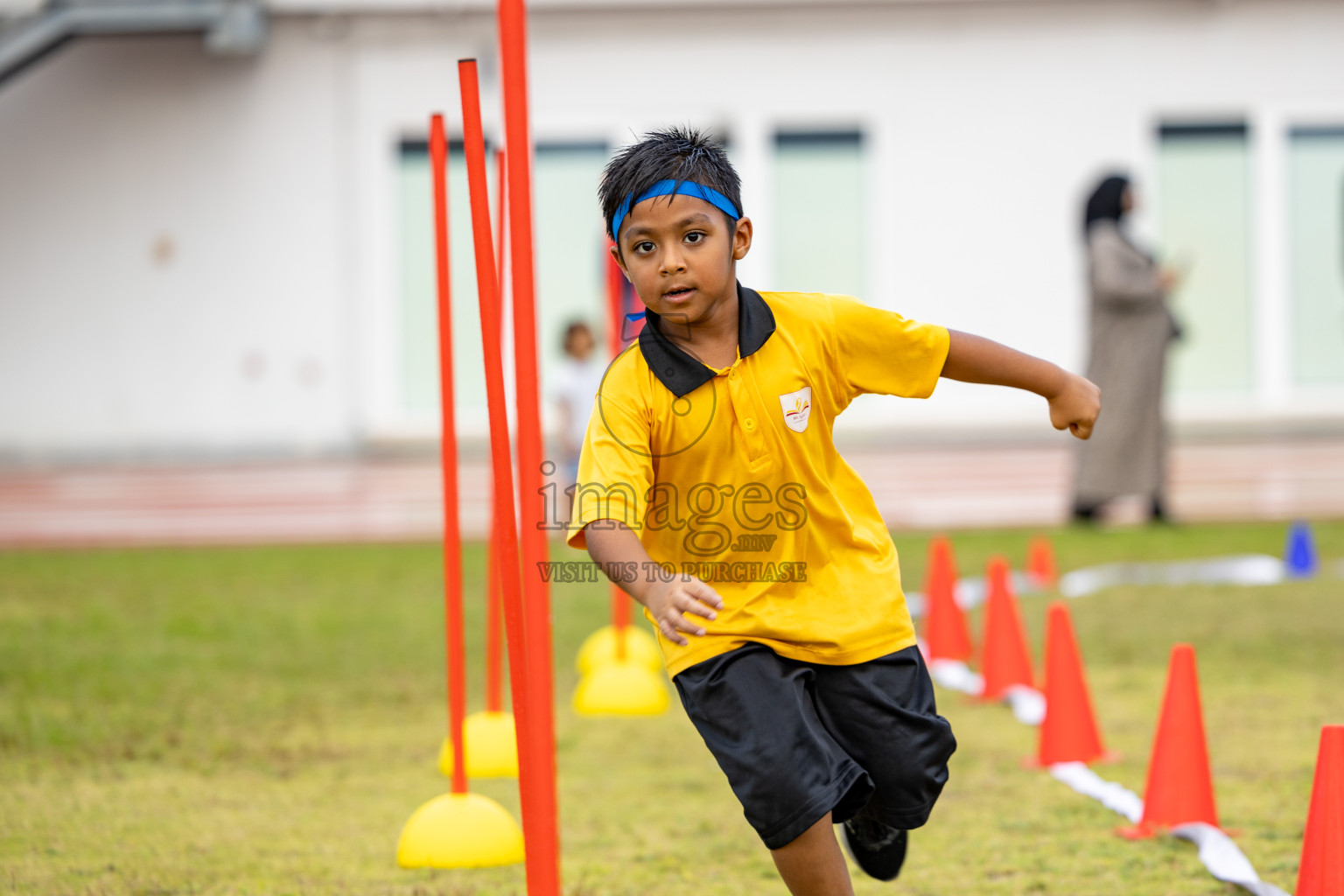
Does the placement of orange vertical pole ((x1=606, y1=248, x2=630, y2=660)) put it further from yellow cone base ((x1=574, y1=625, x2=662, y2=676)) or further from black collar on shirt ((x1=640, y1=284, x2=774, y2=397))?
black collar on shirt ((x1=640, y1=284, x2=774, y2=397))

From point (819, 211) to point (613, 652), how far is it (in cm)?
1219

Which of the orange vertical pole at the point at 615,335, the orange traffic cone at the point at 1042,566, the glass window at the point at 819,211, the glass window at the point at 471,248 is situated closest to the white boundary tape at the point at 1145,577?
the orange traffic cone at the point at 1042,566

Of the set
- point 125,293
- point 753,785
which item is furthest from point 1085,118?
point 753,785

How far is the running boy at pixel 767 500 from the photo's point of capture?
2.87 m

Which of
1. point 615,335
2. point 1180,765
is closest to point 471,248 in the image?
point 615,335

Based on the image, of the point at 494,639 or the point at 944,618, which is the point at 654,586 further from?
the point at 944,618

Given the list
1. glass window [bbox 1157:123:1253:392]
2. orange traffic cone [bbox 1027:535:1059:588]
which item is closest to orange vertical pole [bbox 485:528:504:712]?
orange traffic cone [bbox 1027:535:1059:588]

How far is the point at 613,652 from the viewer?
6047mm

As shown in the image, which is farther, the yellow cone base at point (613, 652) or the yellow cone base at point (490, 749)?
the yellow cone base at point (613, 652)

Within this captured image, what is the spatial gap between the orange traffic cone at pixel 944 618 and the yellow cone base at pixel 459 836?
2803mm

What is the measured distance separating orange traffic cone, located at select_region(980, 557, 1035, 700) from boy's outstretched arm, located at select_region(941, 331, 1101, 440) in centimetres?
263

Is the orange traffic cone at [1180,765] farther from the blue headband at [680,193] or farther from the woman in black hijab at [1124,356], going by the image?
the woman in black hijab at [1124,356]

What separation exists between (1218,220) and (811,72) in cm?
490

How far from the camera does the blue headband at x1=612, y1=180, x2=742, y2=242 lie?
9.37 ft
